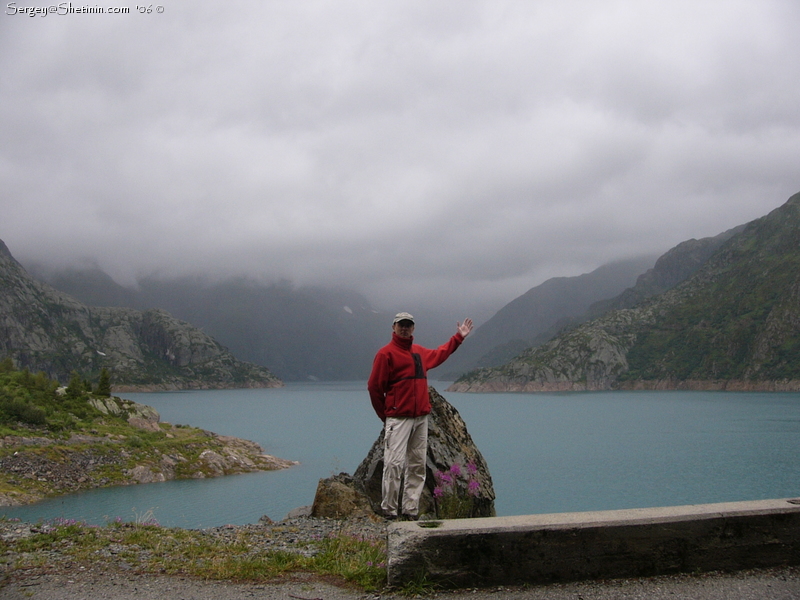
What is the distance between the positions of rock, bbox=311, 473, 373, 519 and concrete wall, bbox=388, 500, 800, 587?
7.18 meters

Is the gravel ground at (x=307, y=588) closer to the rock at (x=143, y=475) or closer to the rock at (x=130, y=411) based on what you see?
the rock at (x=143, y=475)

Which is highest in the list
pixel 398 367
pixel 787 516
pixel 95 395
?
pixel 398 367

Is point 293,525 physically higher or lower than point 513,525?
lower

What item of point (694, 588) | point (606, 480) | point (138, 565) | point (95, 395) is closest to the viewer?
point (694, 588)

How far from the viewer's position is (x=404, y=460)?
8570 millimetres

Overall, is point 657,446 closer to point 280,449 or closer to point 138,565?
point 280,449

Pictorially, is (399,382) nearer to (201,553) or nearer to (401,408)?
(401,408)

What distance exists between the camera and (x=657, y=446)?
6159 centimetres

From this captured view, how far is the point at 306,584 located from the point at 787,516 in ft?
15.9

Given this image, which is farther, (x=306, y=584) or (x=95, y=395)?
(x=95, y=395)

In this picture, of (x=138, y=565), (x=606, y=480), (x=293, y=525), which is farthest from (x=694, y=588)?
(x=606, y=480)

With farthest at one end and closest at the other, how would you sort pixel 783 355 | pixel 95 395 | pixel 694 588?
pixel 783 355 < pixel 95 395 < pixel 694 588

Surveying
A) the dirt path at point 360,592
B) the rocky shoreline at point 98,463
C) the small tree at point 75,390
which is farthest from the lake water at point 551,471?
the small tree at point 75,390

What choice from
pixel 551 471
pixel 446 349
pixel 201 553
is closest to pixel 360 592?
pixel 201 553
